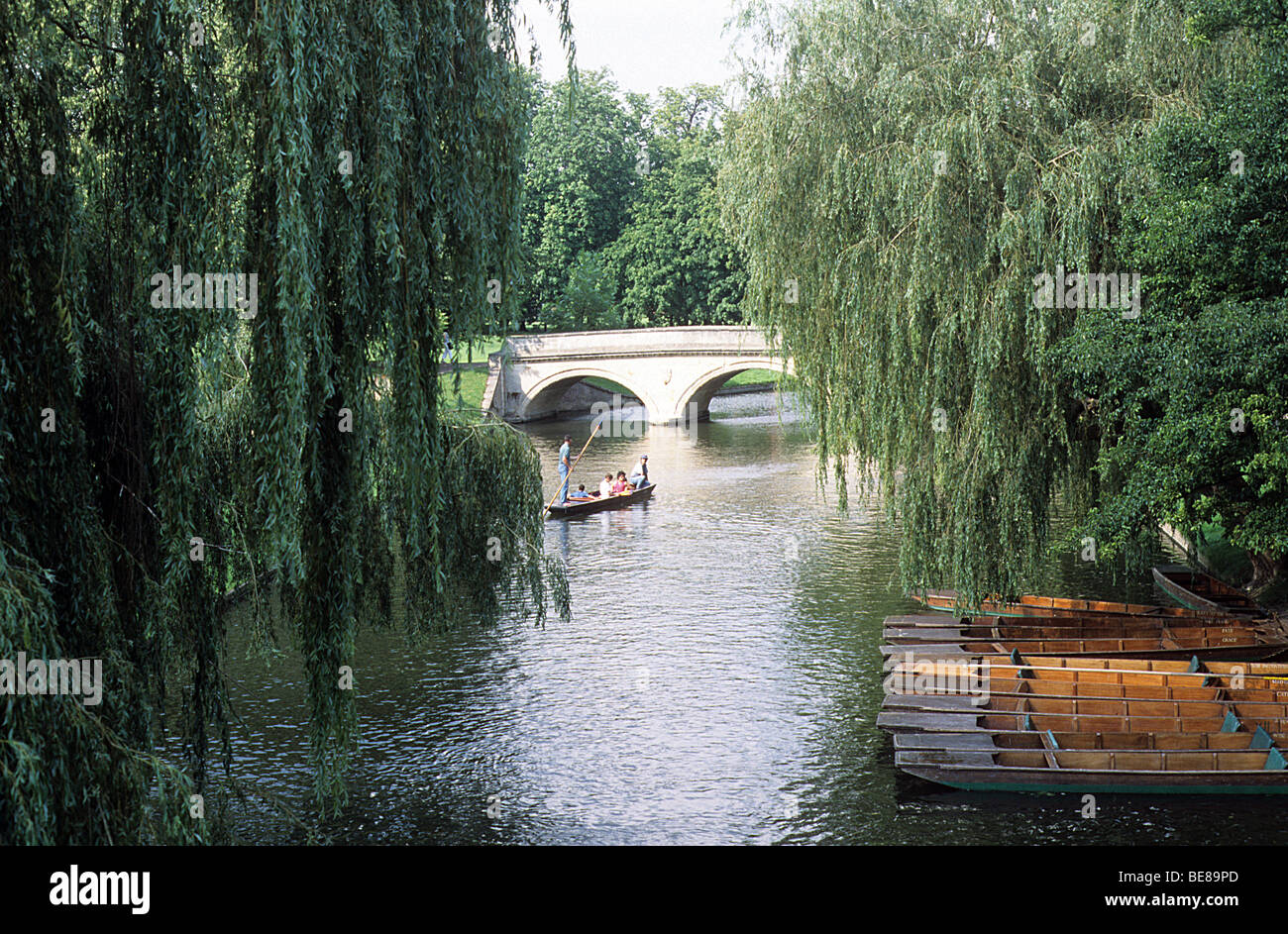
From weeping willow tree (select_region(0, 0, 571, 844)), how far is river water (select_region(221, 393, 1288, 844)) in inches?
158

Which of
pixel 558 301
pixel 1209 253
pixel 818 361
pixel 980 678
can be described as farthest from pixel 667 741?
pixel 558 301

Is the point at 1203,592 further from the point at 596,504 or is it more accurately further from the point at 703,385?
the point at 703,385

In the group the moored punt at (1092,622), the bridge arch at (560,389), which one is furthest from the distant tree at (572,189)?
the moored punt at (1092,622)

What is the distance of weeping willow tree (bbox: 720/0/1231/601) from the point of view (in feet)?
40.8

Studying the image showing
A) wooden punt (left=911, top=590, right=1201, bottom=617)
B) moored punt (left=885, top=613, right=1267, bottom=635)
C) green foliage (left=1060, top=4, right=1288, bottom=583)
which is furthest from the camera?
wooden punt (left=911, top=590, right=1201, bottom=617)

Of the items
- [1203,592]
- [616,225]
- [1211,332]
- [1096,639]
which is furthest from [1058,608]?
[616,225]

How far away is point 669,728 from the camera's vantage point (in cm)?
1273

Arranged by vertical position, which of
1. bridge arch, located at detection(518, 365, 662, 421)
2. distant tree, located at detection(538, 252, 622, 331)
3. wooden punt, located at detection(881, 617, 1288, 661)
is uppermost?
distant tree, located at detection(538, 252, 622, 331)

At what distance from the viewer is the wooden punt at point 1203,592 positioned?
15.7 m

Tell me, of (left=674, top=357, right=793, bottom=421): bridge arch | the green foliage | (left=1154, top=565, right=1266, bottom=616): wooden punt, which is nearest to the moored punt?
(left=1154, top=565, right=1266, bottom=616): wooden punt

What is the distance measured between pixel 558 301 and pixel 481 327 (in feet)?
150

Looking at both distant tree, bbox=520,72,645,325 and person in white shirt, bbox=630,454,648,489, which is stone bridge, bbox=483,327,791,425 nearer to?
distant tree, bbox=520,72,645,325

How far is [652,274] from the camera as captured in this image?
52.7 meters
